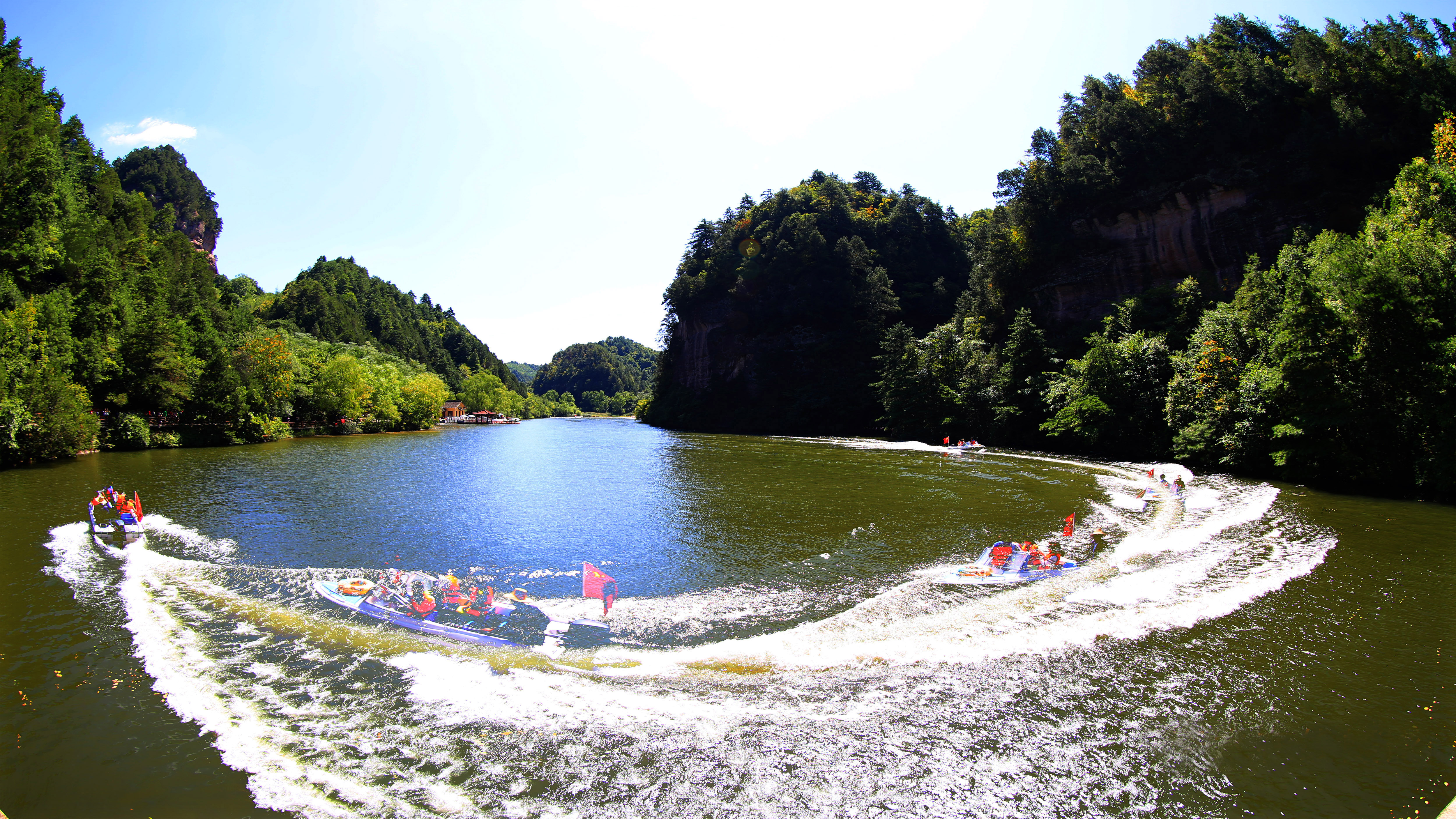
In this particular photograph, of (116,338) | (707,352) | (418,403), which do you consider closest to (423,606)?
(116,338)

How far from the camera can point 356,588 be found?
11555 mm


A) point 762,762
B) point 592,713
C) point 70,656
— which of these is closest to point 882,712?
point 762,762

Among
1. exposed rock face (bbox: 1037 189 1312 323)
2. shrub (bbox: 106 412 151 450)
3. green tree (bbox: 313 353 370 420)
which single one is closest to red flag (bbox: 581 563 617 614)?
exposed rock face (bbox: 1037 189 1312 323)

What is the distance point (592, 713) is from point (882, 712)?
3.62 m

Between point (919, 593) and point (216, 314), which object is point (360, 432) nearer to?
point (216, 314)

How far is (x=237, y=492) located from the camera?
24125 millimetres

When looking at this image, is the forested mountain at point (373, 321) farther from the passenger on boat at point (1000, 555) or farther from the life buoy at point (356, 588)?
the passenger on boat at point (1000, 555)

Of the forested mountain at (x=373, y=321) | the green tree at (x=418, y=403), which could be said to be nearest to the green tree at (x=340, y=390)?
the green tree at (x=418, y=403)

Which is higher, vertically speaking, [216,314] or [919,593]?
[216,314]

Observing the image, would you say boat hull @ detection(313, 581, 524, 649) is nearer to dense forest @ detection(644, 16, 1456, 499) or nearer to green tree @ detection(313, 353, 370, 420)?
dense forest @ detection(644, 16, 1456, 499)

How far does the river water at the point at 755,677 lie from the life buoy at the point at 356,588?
0.58 metres

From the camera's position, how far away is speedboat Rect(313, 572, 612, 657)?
980 cm

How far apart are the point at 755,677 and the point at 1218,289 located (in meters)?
48.4

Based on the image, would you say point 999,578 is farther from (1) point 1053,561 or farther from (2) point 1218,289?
(2) point 1218,289
